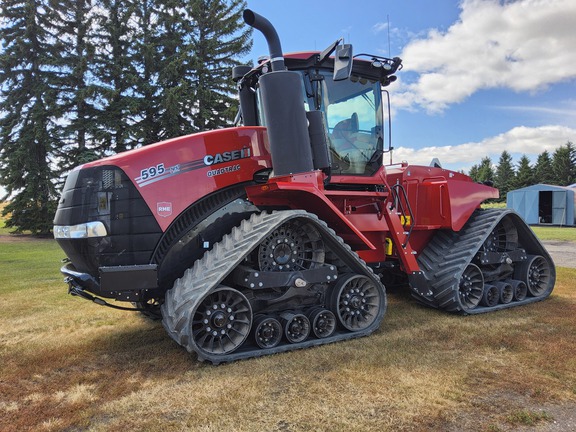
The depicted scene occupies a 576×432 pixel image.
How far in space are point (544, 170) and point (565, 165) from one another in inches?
104

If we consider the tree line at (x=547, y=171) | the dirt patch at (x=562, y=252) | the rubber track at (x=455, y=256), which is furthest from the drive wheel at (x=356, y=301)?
the tree line at (x=547, y=171)

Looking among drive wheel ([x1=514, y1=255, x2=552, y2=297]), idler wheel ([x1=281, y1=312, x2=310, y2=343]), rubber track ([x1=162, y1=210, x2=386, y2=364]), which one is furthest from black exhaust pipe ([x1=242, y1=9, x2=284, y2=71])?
drive wheel ([x1=514, y1=255, x2=552, y2=297])

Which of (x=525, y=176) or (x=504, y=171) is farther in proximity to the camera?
(x=504, y=171)

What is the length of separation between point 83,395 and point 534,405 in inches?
139

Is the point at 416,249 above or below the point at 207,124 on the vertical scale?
below

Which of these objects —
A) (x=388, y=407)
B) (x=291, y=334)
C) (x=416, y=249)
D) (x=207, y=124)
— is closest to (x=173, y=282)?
(x=291, y=334)

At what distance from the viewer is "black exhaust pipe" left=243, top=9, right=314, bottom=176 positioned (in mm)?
4641

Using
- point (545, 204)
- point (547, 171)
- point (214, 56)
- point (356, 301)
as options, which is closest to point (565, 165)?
point (547, 171)

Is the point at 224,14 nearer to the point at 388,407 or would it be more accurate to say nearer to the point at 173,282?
the point at 173,282

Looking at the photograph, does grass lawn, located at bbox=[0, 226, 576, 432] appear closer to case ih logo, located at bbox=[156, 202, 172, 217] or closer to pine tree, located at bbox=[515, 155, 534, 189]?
case ih logo, located at bbox=[156, 202, 172, 217]

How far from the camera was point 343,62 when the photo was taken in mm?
4637

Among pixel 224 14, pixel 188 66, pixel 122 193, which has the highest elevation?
pixel 224 14

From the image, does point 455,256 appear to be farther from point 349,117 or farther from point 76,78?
point 76,78

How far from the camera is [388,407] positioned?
3.32 meters
